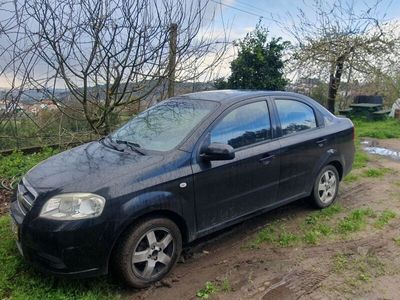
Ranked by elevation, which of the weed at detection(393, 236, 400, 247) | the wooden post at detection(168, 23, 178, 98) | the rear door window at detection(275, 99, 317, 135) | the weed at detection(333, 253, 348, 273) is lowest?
the weed at detection(393, 236, 400, 247)

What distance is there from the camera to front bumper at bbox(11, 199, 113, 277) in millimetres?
2752

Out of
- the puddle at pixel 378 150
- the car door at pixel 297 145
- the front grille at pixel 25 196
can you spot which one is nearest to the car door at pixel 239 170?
the car door at pixel 297 145

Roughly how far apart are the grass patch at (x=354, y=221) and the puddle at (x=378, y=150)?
3573 mm

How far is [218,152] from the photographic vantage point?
130 inches

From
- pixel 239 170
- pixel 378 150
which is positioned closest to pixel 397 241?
pixel 239 170

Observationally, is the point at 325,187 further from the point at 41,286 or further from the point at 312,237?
the point at 41,286

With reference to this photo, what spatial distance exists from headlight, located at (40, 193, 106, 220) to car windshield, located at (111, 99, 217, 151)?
32.9 inches

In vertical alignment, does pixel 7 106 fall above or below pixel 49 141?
above

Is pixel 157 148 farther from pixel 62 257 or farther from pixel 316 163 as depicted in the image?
pixel 316 163

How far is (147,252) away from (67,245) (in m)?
0.66

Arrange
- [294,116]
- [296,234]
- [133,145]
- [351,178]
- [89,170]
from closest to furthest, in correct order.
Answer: [89,170], [133,145], [296,234], [294,116], [351,178]

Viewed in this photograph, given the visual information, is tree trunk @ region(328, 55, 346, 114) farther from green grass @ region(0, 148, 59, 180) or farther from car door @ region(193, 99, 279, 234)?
green grass @ region(0, 148, 59, 180)

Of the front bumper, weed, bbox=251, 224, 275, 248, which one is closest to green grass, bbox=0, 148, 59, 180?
the front bumper

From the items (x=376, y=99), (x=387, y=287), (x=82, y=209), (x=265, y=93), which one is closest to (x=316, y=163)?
(x=265, y=93)
